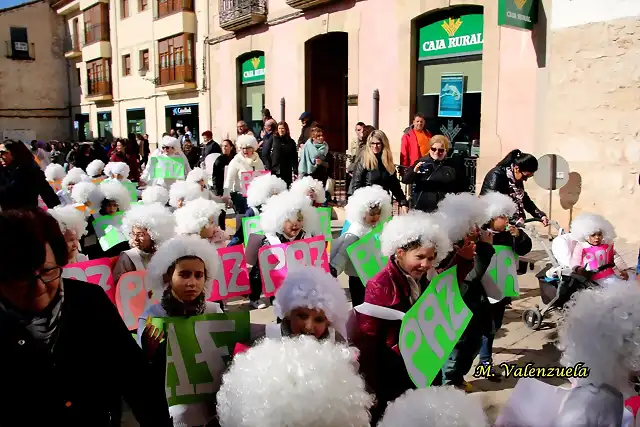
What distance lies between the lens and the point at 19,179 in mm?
5805

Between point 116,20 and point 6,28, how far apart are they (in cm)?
1218

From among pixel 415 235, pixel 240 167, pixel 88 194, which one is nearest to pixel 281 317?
pixel 415 235

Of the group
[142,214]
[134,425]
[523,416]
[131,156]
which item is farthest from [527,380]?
[131,156]

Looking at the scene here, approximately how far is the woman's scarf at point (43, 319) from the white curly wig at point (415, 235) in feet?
6.43

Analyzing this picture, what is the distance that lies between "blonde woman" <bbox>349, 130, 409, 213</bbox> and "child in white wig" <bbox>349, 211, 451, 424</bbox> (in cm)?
315

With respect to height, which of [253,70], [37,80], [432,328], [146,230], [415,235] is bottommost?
[432,328]

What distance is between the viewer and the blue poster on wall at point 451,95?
12367 mm

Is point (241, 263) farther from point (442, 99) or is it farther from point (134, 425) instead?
point (442, 99)

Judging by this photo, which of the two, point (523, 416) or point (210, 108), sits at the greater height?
point (210, 108)

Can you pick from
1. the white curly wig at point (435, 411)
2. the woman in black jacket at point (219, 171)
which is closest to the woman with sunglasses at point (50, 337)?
the white curly wig at point (435, 411)

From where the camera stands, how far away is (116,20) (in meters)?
29.9

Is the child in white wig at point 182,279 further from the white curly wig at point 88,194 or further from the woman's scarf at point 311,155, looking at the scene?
the woman's scarf at point 311,155

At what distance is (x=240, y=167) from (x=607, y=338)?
247 inches

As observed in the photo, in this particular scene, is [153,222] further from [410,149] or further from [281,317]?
[410,149]
